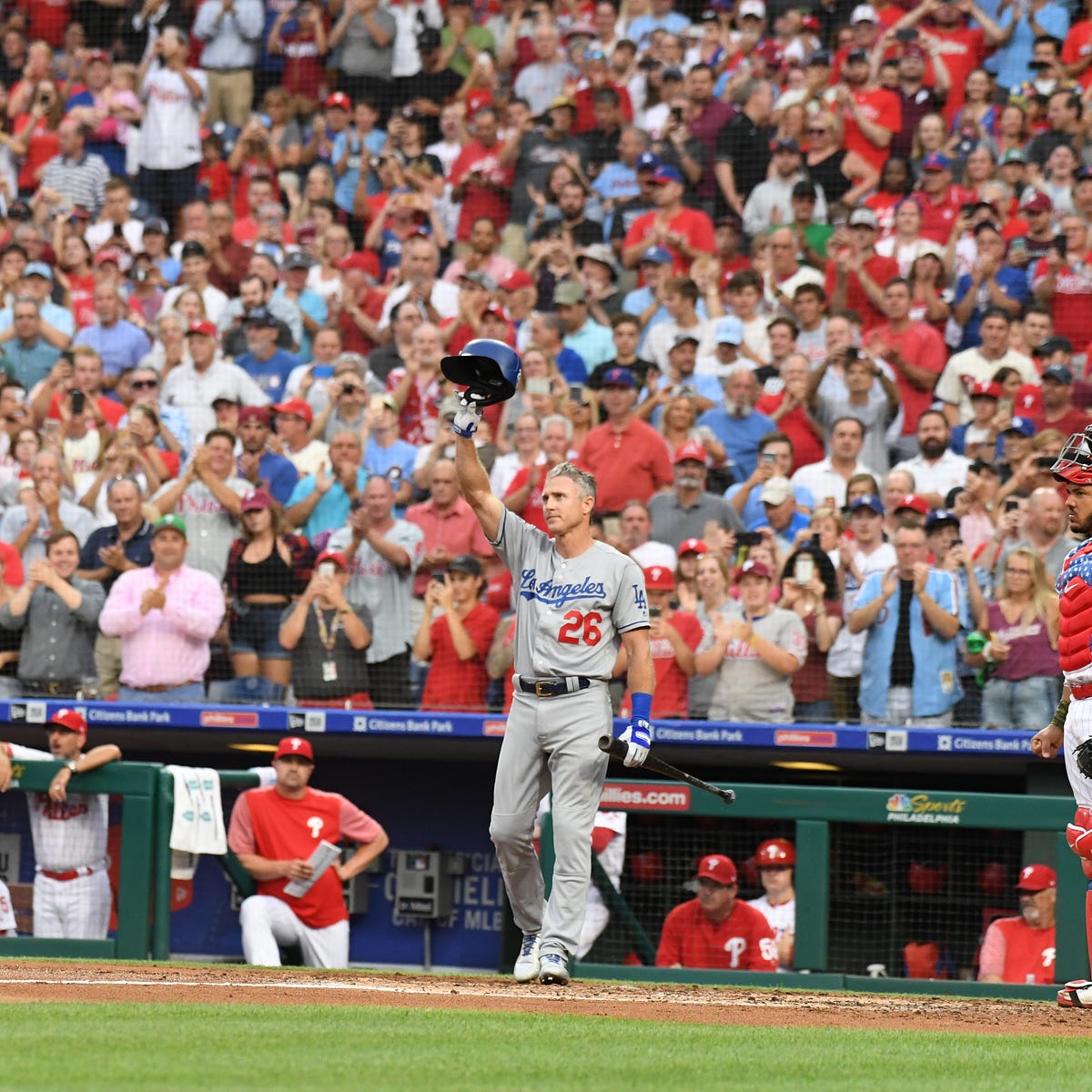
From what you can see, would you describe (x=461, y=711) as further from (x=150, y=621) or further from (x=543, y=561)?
(x=543, y=561)

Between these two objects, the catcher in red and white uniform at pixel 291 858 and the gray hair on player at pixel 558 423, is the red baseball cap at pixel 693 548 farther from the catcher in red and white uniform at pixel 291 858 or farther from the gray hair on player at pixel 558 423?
the catcher in red and white uniform at pixel 291 858

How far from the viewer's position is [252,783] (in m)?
10.6

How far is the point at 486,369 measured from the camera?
7.09 meters

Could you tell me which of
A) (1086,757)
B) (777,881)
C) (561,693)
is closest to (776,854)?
(777,881)

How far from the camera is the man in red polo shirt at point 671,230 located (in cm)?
1422

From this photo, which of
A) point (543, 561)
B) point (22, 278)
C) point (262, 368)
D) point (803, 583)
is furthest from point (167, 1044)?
point (22, 278)

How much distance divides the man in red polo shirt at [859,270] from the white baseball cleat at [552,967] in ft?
23.1

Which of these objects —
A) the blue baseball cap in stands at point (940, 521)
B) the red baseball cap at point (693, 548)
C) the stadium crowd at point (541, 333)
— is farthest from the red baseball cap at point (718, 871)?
the blue baseball cap in stands at point (940, 521)

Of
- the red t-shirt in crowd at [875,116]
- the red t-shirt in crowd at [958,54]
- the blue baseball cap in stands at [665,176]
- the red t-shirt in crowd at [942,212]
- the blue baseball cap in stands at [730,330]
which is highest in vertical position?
the red t-shirt in crowd at [958,54]

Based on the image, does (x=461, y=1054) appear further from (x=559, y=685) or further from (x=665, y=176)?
(x=665, y=176)

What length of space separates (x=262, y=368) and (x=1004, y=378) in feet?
17.0

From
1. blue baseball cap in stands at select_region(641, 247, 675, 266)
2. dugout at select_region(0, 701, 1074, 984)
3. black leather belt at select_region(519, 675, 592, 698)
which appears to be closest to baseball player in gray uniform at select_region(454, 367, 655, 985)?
black leather belt at select_region(519, 675, 592, 698)

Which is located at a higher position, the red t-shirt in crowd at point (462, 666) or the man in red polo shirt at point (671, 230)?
the man in red polo shirt at point (671, 230)

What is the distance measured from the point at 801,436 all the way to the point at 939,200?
8.40 ft
